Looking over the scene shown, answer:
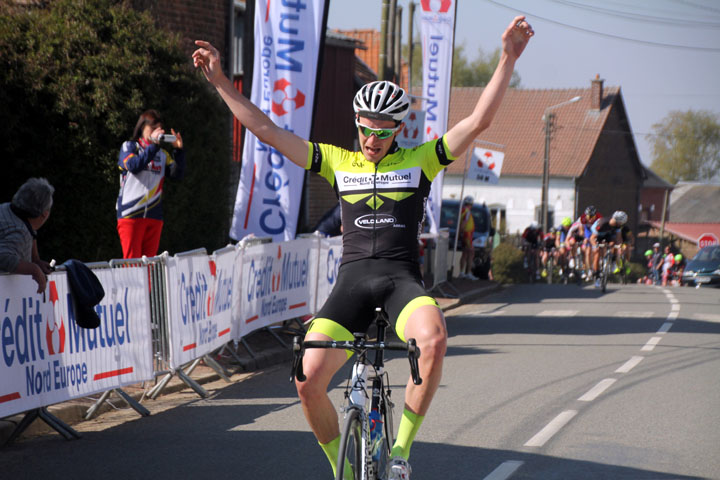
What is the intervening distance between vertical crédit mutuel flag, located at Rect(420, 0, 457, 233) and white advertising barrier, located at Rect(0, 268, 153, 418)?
12.9m

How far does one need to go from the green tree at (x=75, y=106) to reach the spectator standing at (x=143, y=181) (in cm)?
231

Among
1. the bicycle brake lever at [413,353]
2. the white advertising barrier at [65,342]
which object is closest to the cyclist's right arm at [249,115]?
the bicycle brake lever at [413,353]

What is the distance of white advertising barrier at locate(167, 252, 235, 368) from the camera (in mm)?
9438

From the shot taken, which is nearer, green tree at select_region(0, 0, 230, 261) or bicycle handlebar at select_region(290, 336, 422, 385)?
bicycle handlebar at select_region(290, 336, 422, 385)

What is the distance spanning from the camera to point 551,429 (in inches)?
312

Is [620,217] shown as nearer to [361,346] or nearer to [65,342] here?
[65,342]

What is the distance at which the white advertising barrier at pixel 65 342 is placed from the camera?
23.2 feet

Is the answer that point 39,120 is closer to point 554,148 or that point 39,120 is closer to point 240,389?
point 240,389

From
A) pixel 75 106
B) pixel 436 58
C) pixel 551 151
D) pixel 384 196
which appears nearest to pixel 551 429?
pixel 384 196

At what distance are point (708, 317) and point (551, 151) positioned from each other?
50488 mm

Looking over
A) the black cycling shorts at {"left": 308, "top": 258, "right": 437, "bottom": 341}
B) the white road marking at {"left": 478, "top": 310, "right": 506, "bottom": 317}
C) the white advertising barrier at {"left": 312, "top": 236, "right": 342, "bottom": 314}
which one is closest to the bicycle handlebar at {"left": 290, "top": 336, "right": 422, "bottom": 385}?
the black cycling shorts at {"left": 308, "top": 258, "right": 437, "bottom": 341}

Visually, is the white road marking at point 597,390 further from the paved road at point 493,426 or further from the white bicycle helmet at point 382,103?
the white bicycle helmet at point 382,103

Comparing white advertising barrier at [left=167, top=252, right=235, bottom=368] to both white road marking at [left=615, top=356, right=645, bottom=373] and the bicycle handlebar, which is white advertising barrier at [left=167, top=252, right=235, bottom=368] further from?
the bicycle handlebar

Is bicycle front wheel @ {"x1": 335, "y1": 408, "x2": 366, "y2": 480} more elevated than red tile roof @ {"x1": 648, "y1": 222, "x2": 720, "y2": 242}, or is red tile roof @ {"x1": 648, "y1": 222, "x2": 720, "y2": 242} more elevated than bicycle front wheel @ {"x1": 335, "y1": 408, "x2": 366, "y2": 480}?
bicycle front wheel @ {"x1": 335, "y1": 408, "x2": 366, "y2": 480}
